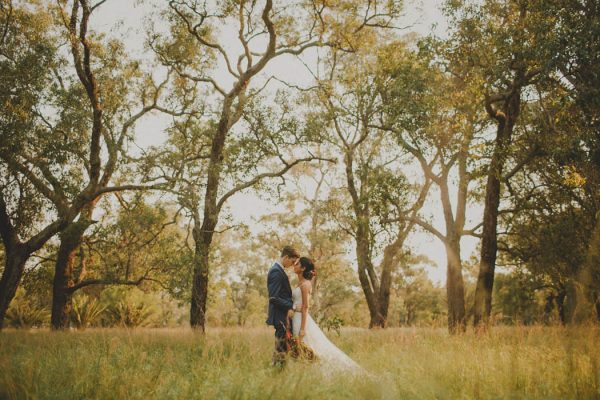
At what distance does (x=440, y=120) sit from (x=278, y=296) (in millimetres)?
9185

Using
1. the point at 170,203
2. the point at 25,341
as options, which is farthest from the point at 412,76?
the point at 25,341

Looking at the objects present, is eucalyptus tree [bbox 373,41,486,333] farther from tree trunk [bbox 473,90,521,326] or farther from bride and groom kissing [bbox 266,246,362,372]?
bride and groom kissing [bbox 266,246,362,372]

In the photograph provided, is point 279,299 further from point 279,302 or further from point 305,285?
point 305,285

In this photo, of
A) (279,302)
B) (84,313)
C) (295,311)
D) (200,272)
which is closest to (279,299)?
(279,302)

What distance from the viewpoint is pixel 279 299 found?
6066 mm

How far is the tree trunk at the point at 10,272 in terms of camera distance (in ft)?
37.9

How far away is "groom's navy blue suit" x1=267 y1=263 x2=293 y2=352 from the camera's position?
6.08m

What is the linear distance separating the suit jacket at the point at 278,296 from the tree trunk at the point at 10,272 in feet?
31.2

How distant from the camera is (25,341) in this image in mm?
9203

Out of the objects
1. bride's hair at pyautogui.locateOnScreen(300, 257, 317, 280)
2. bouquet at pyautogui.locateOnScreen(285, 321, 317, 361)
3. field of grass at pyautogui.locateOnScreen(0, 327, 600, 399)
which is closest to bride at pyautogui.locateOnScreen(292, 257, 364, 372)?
bride's hair at pyautogui.locateOnScreen(300, 257, 317, 280)

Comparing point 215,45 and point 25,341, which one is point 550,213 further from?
point 25,341

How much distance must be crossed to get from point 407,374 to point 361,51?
45.7ft

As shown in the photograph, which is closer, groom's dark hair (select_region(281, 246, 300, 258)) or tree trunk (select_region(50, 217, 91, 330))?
groom's dark hair (select_region(281, 246, 300, 258))

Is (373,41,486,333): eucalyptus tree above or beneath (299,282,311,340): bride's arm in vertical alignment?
above
